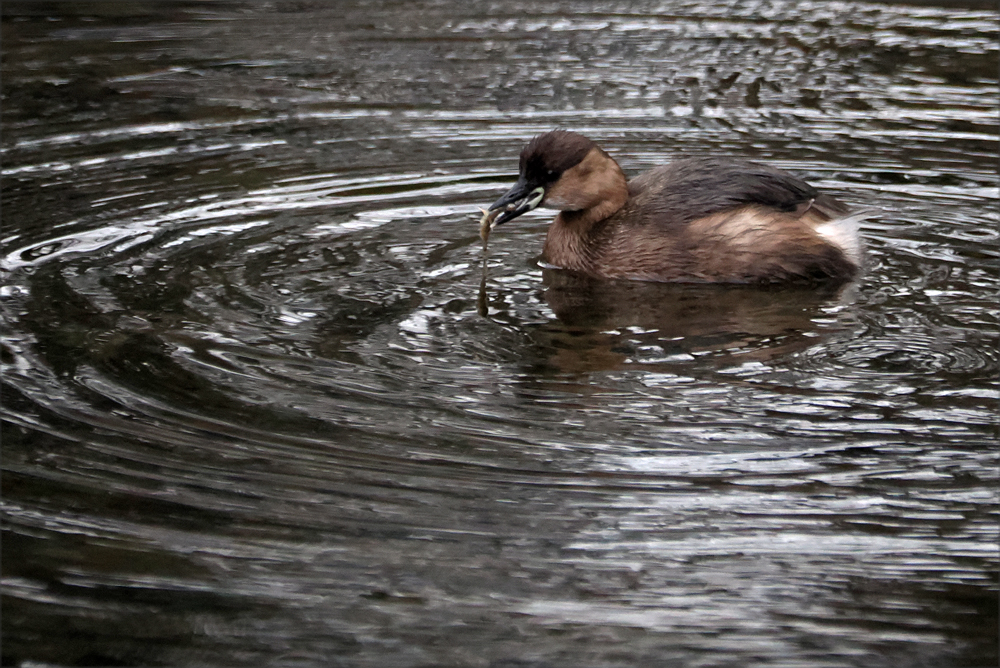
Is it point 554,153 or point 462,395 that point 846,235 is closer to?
point 554,153

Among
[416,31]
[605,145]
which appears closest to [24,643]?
[605,145]

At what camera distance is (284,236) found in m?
7.42

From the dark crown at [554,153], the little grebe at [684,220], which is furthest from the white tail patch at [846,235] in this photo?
the dark crown at [554,153]

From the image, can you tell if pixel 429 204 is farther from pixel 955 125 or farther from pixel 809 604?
pixel 809 604

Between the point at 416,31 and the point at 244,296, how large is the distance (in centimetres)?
585

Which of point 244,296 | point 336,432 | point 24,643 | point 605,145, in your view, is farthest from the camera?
point 605,145

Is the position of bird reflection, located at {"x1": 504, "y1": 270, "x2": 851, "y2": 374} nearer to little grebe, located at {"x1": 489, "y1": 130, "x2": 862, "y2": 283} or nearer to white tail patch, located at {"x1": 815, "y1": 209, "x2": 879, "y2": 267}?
little grebe, located at {"x1": 489, "y1": 130, "x2": 862, "y2": 283}

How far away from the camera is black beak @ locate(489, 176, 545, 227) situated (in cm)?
704

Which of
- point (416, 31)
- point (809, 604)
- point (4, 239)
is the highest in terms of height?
point (416, 31)

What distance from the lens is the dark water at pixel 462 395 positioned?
390 centimetres

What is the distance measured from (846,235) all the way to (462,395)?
2.67m

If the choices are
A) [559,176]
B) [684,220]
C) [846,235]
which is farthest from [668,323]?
[846,235]

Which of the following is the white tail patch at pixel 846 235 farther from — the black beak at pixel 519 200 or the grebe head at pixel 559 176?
the black beak at pixel 519 200

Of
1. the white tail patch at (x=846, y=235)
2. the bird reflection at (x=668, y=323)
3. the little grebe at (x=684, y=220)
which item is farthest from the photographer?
the white tail patch at (x=846, y=235)
